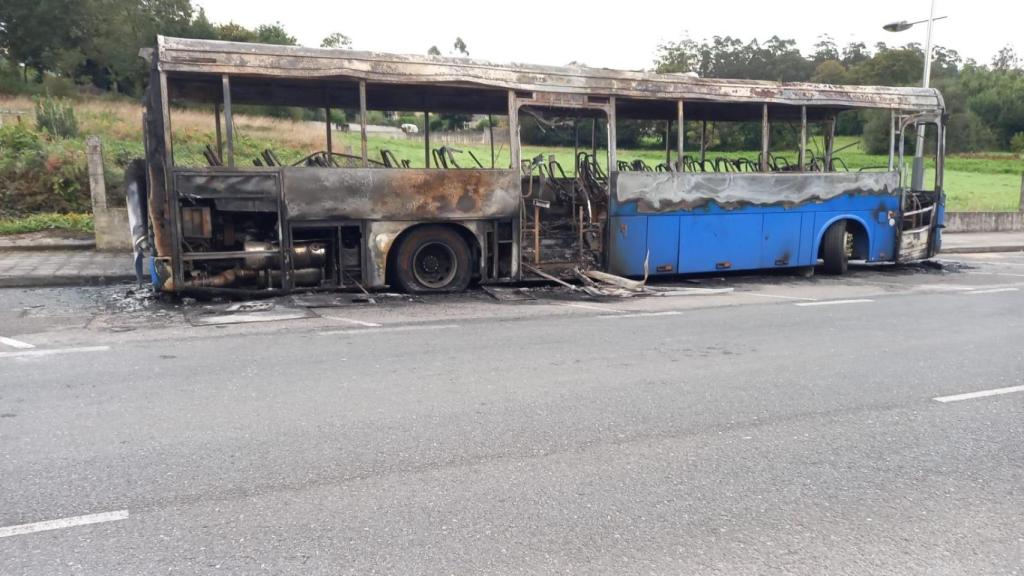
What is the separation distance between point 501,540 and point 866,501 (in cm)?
199

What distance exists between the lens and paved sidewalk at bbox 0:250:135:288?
11.4 metres

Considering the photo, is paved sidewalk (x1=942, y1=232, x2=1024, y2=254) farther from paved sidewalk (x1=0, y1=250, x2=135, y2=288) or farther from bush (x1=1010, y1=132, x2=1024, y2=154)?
bush (x1=1010, y1=132, x2=1024, y2=154)

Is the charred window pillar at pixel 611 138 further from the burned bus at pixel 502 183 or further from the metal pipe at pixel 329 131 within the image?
the metal pipe at pixel 329 131

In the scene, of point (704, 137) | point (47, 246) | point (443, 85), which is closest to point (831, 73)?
point (704, 137)

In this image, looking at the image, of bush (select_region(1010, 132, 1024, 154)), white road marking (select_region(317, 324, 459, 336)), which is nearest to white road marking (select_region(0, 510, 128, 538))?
white road marking (select_region(317, 324, 459, 336))

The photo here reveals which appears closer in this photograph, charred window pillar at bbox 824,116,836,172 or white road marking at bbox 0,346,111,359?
white road marking at bbox 0,346,111,359

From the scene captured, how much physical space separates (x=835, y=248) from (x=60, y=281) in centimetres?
1322

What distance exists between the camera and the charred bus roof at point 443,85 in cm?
938

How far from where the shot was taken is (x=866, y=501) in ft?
12.9

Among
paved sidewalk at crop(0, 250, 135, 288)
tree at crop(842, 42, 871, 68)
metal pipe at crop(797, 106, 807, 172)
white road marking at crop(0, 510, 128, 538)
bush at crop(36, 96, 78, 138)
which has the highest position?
tree at crop(842, 42, 871, 68)

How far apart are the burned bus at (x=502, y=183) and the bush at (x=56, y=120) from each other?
11.3 metres

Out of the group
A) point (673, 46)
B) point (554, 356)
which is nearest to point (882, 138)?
point (554, 356)

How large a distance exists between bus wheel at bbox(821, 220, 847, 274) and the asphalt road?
5.69 meters

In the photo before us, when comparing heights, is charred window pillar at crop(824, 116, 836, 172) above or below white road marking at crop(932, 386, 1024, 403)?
above
